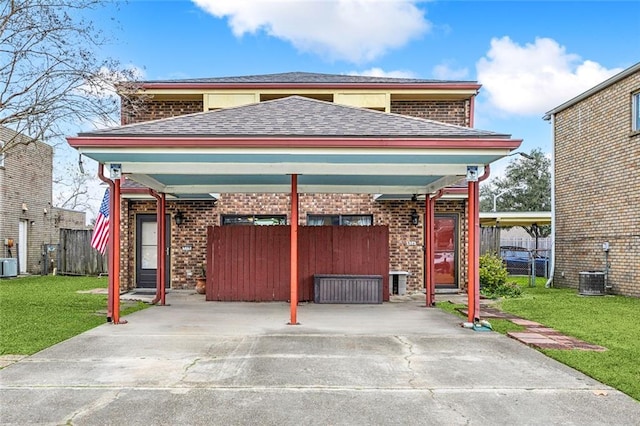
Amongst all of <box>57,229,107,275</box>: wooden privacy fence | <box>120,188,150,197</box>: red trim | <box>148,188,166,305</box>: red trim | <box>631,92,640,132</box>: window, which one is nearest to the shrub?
<box>631,92,640,132</box>: window

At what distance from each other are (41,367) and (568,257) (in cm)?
1428

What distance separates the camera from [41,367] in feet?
18.3

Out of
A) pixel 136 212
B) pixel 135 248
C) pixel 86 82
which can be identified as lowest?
pixel 135 248

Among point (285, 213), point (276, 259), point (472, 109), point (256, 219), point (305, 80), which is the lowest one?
point (276, 259)

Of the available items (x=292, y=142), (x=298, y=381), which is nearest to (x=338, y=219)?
(x=292, y=142)

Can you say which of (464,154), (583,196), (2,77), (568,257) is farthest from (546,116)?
(2,77)

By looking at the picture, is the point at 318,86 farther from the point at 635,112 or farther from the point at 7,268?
the point at 7,268

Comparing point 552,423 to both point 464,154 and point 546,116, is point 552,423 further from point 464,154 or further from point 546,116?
point 546,116

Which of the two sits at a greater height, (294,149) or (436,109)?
(436,109)

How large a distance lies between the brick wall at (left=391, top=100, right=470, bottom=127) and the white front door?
52.5ft

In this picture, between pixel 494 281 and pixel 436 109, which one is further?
pixel 436 109

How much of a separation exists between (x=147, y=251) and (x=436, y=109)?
910cm

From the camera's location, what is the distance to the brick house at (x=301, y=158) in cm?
754

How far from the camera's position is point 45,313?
943cm
